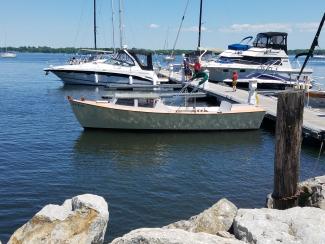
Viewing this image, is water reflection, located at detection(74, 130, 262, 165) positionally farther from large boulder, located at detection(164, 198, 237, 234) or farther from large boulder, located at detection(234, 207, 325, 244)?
large boulder, located at detection(234, 207, 325, 244)

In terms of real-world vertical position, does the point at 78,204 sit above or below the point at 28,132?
above

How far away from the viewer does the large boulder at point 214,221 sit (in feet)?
25.2

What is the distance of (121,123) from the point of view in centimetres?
2073

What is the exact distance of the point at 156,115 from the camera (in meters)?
20.6

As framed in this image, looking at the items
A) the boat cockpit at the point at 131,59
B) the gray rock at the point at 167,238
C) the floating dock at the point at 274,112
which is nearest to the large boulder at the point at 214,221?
the gray rock at the point at 167,238

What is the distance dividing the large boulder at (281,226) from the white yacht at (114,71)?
33627mm

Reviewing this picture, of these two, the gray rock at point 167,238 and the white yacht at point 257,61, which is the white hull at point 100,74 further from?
the gray rock at point 167,238

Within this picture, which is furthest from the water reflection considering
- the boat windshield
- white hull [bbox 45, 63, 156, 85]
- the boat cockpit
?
the boat windshield

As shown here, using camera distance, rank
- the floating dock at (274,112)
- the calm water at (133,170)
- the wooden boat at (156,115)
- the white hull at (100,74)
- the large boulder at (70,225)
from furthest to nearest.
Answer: the white hull at (100,74) → the wooden boat at (156,115) → the floating dock at (274,112) → the calm water at (133,170) → the large boulder at (70,225)

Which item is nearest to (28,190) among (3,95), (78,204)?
(78,204)

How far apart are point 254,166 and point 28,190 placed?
7.51 metres

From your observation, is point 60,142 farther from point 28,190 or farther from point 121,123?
point 28,190

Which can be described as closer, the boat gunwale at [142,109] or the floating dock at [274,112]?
the floating dock at [274,112]

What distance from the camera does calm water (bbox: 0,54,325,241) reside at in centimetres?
1159
